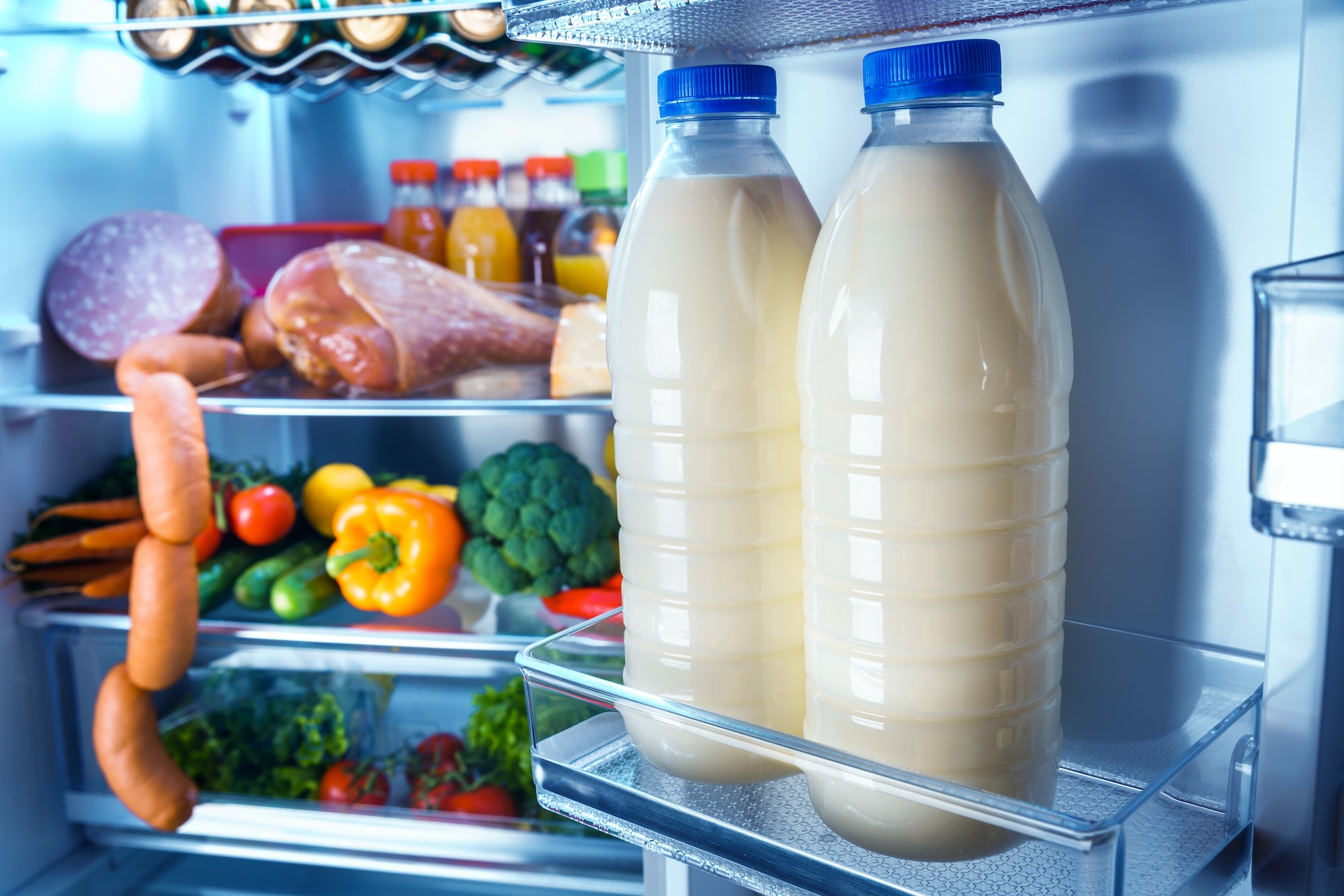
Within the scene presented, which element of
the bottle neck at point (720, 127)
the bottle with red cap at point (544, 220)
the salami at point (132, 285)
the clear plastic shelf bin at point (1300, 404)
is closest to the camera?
the clear plastic shelf bin at point (1300, 404)

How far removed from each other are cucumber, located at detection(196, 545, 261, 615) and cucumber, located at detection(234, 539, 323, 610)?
14mm

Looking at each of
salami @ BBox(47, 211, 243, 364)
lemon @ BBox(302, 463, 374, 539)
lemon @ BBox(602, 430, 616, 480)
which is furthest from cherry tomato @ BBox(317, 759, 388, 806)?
salami @ BBox(47, 211, 243, 364)

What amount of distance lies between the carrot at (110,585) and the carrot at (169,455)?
0.59 ft

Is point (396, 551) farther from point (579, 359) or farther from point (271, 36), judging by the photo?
point (271, 36)

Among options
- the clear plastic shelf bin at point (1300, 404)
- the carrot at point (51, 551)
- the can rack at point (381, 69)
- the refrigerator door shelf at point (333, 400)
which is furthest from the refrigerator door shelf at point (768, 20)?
the carrot at point (51, 551)

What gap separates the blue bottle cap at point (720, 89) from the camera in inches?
22.1

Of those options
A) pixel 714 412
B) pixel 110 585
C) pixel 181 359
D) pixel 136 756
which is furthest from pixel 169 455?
pixel 714 412

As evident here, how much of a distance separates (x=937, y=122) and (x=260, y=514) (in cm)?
136

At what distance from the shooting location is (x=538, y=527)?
4.76ft

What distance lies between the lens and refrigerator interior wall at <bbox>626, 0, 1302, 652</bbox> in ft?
1.77

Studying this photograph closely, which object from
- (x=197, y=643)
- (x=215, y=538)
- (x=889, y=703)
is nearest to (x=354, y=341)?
(x=215, y=538)

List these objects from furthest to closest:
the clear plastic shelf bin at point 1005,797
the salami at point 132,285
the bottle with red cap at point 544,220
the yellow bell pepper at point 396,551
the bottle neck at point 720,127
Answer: the bottle with red cap at point 544,220 → the salami at point 132,285 → the yellow bell pepper at point 396,551 → the bottle neck at point 720,127 → the clear plastic shelf bin at point 1005,797

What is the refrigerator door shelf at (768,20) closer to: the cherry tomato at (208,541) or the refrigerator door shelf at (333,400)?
the refrigerator door shelf at (333,400)

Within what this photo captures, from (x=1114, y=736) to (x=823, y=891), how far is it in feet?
0.59
